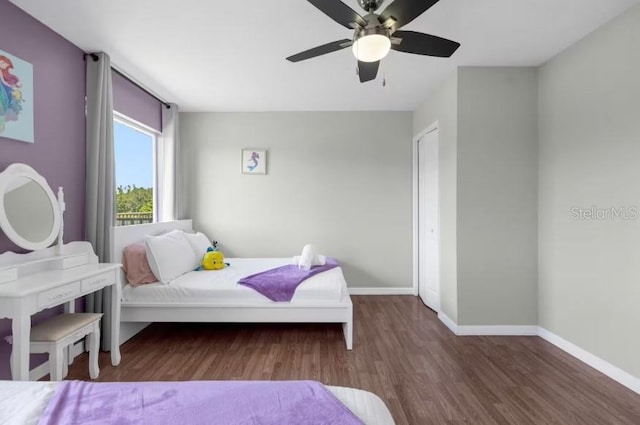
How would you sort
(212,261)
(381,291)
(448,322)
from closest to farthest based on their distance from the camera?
(448,322)
(212,261)
(381,291)

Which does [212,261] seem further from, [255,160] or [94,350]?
[255,160]

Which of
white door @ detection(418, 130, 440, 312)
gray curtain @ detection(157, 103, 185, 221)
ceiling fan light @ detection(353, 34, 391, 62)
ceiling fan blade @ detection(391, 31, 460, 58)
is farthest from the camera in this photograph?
gray curtain @ detection(157, 103, 185, 221)

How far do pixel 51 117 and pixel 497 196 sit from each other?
3946 mm

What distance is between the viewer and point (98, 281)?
6.89 ft

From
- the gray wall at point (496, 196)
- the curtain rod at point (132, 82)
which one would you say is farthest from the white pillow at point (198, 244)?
the gray wall at point (496, 196)

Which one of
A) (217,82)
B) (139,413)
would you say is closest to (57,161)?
(217,82)

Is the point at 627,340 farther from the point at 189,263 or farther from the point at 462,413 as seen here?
→ the point at 189,263

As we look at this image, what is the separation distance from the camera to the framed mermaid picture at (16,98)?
6.33 ft

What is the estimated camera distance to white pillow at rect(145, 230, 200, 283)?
273 cm

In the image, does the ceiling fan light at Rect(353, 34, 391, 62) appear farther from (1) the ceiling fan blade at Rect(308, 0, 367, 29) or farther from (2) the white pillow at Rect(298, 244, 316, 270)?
(2) the white pillow at Rect(298, 244, 316, 270)

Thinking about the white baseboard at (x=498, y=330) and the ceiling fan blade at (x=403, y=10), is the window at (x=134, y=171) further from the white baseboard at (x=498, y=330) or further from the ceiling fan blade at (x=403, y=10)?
the white baseboard at (x=498, y=330)

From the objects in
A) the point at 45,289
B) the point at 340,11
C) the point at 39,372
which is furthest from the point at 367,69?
the point at 39,372

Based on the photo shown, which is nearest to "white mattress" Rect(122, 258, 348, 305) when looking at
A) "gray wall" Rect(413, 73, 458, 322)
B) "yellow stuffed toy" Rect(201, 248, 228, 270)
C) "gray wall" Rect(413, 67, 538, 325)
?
"yellow stuffed toy" Rect(201, 248, 228, 270)

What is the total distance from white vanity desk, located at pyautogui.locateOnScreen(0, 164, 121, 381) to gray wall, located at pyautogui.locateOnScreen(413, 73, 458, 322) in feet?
9.96
